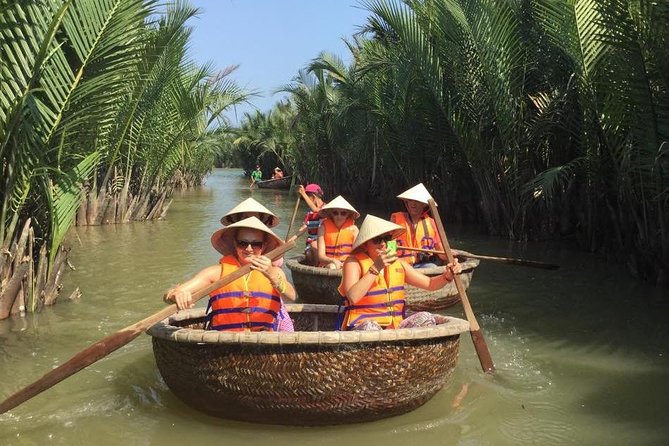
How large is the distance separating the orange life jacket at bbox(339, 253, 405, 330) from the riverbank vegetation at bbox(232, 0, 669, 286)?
11.9 feet

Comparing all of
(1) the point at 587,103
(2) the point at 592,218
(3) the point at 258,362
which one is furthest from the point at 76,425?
(2) the point at 592,218

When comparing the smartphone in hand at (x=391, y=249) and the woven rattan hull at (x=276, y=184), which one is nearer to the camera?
the smartphone in hand at (x=391, y=249)

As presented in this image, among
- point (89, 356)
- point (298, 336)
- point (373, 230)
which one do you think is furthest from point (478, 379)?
point (89, 356)

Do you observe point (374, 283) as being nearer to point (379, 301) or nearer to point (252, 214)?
point (379, 301)

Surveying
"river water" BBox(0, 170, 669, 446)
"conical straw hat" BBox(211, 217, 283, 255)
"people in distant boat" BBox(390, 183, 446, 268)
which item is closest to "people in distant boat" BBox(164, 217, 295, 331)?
"conical straw hat" BBox(211, 217, 283, 255)

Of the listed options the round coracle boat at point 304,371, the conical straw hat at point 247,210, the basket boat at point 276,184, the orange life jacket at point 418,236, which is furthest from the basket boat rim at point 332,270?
the basket boat at point 276,184

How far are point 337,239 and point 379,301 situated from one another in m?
2.60

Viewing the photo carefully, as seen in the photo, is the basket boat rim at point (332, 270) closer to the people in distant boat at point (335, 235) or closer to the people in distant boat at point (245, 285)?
the people in distant boat at point (335, 235)

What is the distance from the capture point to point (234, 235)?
13.6 feet

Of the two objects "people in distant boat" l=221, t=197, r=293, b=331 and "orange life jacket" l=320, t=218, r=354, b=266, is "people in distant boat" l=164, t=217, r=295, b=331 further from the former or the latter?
"orange life jacket" l=320, t=218, r=354, b=266

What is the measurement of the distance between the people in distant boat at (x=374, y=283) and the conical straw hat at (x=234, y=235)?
520 millimetres

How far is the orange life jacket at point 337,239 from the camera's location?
686 cm

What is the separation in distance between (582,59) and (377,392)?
248 inches

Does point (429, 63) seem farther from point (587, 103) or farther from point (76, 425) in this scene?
point (76, 425)
